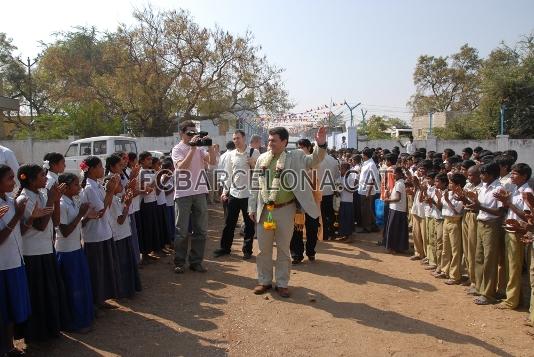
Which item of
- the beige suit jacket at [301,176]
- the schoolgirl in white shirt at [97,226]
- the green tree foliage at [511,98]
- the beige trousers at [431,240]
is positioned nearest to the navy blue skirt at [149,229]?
the schoolgirl in white shirt at [97,226]

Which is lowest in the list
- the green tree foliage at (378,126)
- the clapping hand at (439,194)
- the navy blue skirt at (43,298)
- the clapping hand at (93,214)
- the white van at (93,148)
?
the navy blue skirt at (43,298)

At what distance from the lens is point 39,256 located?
3.61m

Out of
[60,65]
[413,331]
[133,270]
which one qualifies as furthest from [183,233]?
[60,65]

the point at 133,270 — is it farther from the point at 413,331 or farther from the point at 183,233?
the point at 413,331

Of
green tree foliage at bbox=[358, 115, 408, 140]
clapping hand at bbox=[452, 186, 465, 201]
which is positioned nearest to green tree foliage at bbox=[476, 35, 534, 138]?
green tree foliage at bbox=[358, 115, 408, 140]

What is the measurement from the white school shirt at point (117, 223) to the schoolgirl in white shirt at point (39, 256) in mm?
962

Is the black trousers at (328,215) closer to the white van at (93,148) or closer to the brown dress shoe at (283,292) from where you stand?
the brown dress shoe at (283,292)

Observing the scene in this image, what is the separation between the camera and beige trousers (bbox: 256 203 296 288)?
4.86 m

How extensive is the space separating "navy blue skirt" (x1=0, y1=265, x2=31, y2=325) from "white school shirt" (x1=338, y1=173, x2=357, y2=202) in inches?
218

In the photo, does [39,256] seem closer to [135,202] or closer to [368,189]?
[135,202]

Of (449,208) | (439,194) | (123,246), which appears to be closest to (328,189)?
(439,194)

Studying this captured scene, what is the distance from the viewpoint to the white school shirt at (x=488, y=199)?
4512mm

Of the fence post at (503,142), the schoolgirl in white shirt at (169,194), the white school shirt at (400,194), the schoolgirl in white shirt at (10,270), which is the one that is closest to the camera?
the schoolgirl in white shirt at (10,270)

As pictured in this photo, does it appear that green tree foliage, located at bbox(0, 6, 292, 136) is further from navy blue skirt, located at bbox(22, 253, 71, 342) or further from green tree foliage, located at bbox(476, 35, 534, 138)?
navy blue skirt, located at bbox(22, 253, 71, 342)
